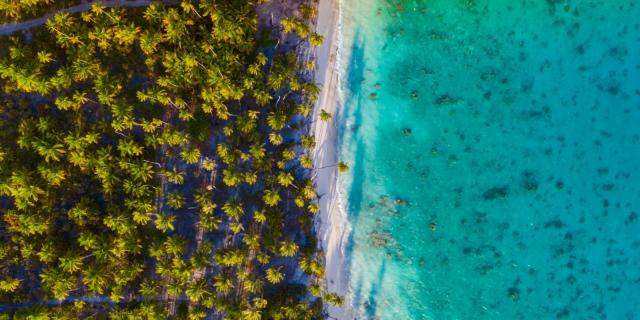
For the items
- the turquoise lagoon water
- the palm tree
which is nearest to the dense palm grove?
the palm tree

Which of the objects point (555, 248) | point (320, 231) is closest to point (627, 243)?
point (555, 248)

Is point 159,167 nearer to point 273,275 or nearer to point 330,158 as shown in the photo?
point 273,275

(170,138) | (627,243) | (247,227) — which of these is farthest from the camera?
(627,243)

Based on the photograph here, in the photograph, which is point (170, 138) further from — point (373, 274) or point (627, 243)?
point (627, 243)

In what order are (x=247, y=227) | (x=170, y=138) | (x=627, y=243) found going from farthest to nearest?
(x=627, y=243) → (x=247, y=227) → (x=170, y=138)

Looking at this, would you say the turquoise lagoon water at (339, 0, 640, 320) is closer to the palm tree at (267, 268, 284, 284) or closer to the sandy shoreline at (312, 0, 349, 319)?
the sandy shoreline at (312, 0, 349, 319)

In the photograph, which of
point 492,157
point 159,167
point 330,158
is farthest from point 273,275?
point 492,157
